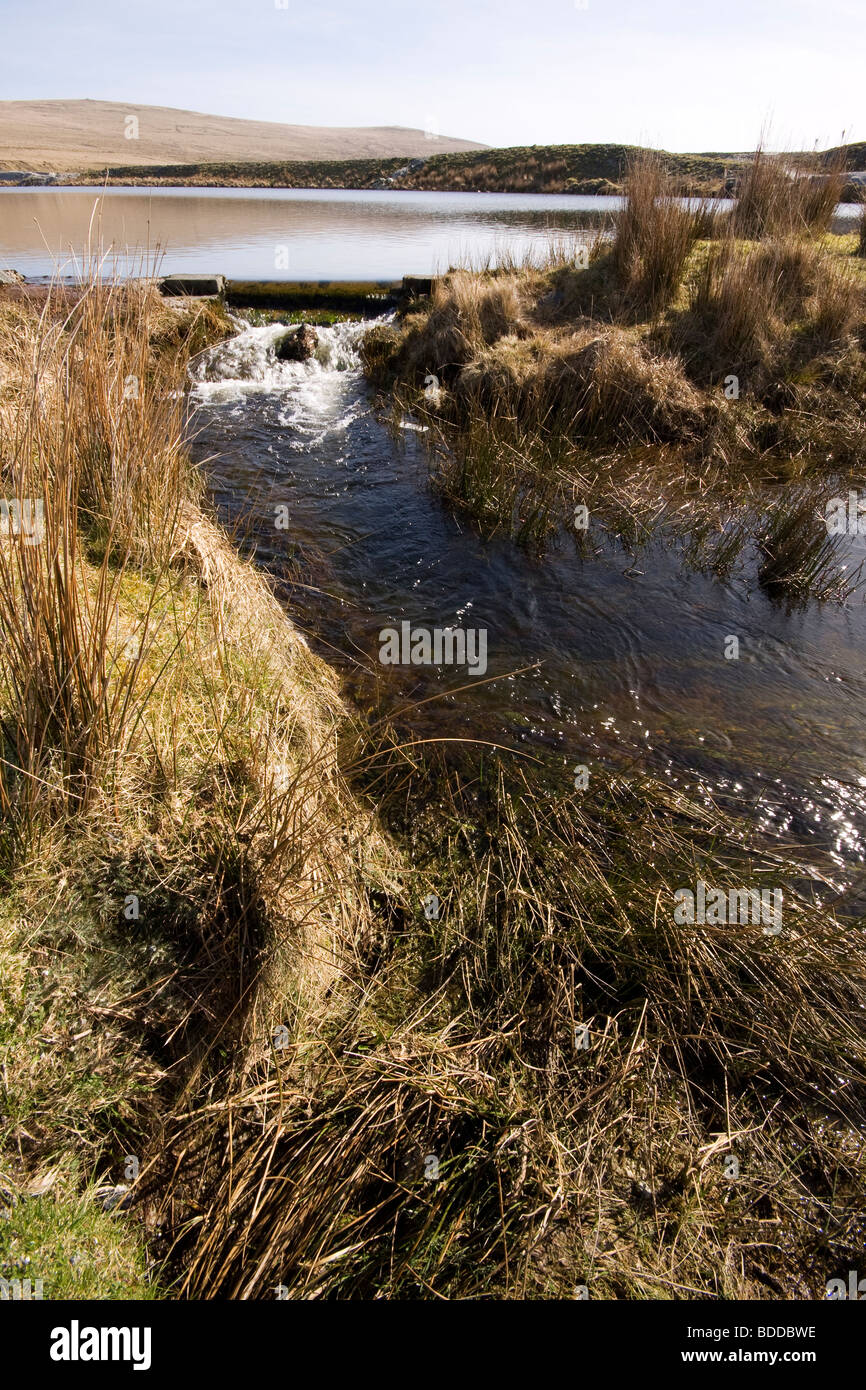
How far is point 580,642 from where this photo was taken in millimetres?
4438

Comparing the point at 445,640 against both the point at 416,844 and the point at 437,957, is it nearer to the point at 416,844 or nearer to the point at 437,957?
the point at 416,844

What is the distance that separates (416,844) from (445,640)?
1.79 metres

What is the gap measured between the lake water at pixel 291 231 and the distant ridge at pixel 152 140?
1728cm

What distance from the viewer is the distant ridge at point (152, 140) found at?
42250 mm

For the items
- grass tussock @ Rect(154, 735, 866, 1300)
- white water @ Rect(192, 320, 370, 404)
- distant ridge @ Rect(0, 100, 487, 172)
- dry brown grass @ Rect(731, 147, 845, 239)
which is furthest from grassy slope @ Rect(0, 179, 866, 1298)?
distant ridge @ Rect(0, 100, 487, 172)

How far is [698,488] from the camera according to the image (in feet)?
20.7

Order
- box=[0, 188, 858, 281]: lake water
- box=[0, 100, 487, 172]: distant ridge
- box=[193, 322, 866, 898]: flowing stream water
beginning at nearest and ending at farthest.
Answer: box=[193, 322, 866, 898]: flowing stream water < box=[0, 188, 858, 281]: lake water < box=[0, 100, 487, 172]: distant ridge

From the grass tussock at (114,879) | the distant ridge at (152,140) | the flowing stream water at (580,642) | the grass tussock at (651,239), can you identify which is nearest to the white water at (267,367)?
the flowing stream water at (580,642)

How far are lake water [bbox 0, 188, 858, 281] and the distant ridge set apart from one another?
56.7 feet

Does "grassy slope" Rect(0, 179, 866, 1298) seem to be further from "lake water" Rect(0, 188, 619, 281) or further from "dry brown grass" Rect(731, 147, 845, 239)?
"dry brown grass" Rect(731, 147, 845, 239)

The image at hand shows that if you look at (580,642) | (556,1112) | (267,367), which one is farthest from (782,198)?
(556,1112)

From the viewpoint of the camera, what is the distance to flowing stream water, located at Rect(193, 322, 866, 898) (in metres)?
3.50

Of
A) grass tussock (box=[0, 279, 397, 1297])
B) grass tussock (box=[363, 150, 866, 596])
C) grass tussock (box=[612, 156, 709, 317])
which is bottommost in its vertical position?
grass tussock (box=[0, 279, 397, 1297])
